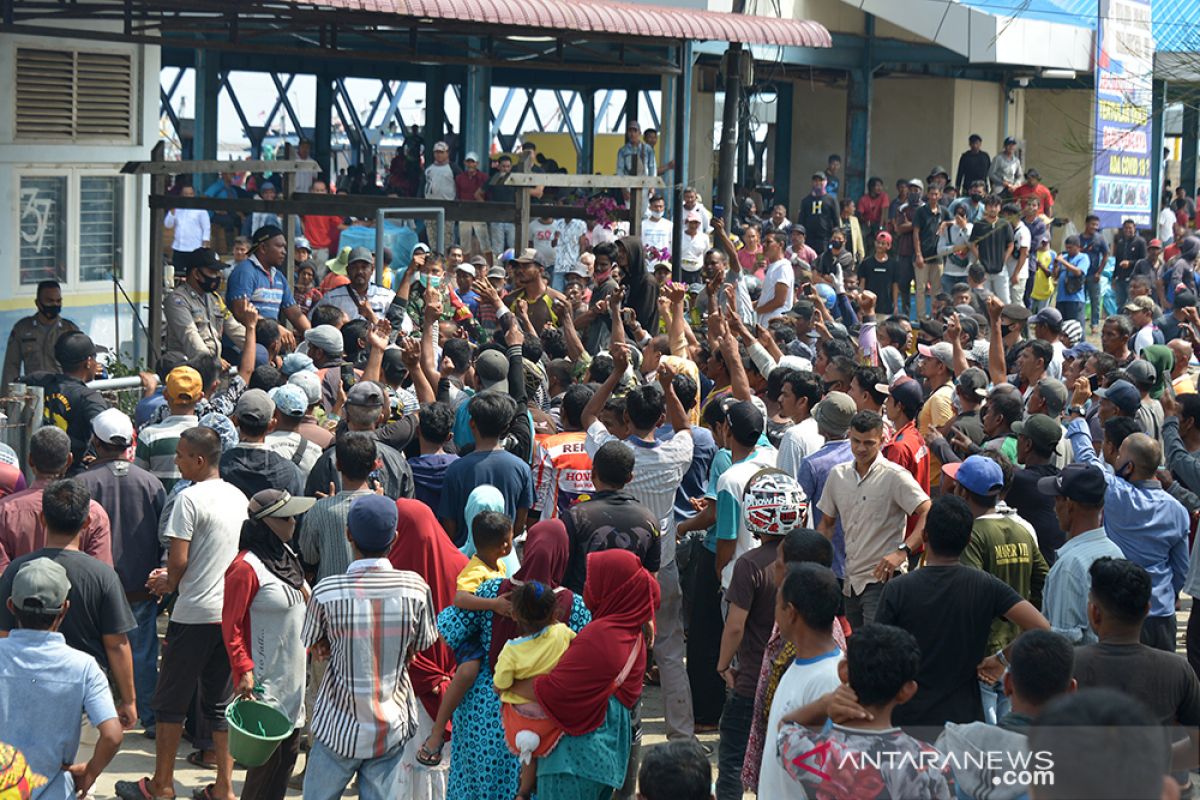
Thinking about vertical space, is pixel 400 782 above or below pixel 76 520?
below

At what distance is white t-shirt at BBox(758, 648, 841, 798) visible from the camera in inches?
Answer: 191

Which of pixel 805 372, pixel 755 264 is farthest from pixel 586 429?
pixel 755 264

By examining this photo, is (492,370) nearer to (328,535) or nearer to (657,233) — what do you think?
(328,535)

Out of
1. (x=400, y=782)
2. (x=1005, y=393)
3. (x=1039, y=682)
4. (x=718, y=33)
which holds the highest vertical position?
(x=718, y=33)

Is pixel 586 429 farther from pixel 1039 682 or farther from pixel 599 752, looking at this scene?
pixel 1039 682

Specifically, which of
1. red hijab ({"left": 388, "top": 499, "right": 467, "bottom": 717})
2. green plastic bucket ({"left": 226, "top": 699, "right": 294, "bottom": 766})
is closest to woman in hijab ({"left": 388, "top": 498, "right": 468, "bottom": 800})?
red hijab ({"left": 388, "top": 499, "right": 467, "bottom": 717})

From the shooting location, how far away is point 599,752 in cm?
570

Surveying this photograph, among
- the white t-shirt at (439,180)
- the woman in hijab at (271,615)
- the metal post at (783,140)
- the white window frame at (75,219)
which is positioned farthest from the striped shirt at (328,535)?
the metal post at (783,140)

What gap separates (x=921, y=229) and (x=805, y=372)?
13.3m

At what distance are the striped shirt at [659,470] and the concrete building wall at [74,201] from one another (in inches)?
292

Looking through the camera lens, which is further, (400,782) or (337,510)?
→ (337,510)

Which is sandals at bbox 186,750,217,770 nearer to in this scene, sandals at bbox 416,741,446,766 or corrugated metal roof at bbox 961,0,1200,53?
sandals at bbox 416,741,446,766

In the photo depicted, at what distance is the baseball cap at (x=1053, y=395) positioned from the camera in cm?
879

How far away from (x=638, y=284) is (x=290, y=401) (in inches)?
223
